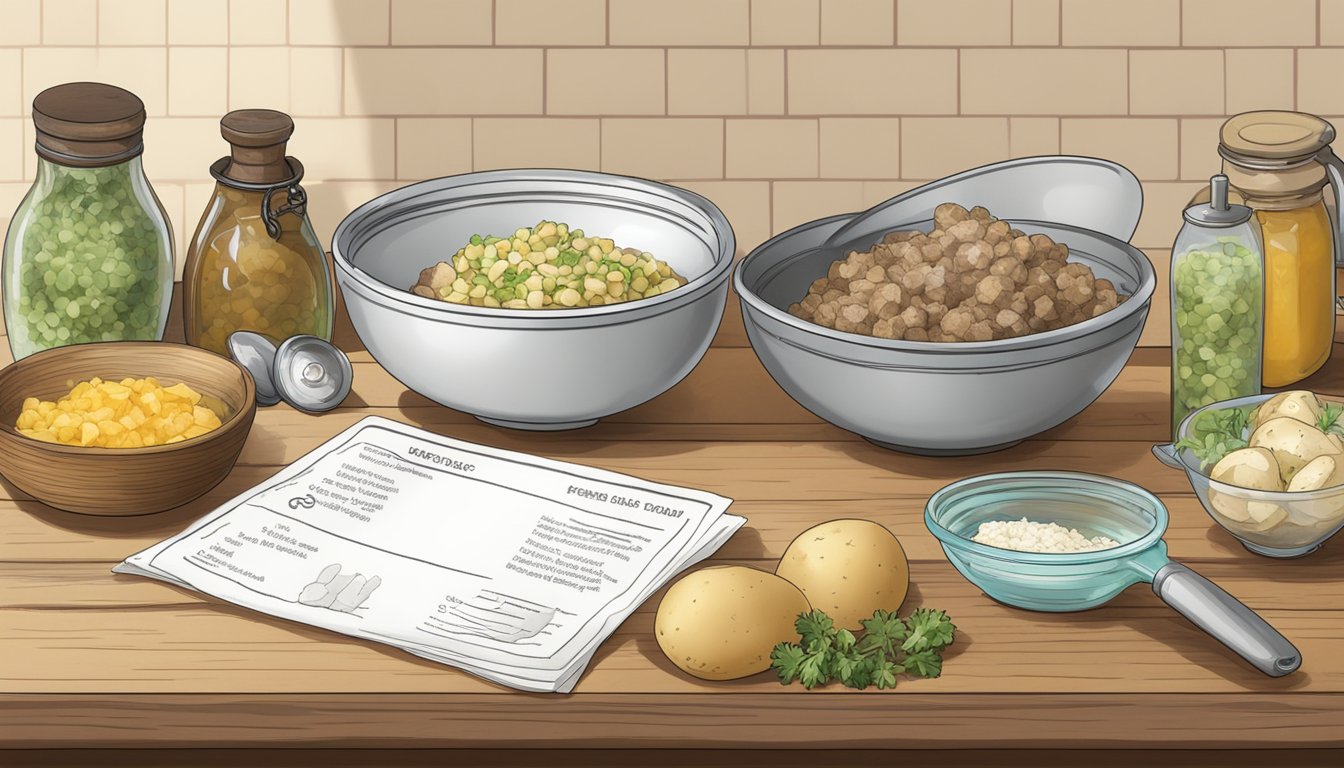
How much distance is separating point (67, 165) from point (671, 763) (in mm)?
913

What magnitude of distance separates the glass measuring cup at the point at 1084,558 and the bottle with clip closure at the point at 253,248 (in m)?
0.79

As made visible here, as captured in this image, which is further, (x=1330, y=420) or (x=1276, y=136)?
(x=1276, y=136)

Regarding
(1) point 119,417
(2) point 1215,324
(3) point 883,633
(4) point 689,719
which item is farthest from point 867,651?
(1) point 119,417

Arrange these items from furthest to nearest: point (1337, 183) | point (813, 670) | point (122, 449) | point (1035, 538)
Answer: point (1337, 183) → point (122, 449) → point (1035, 538) → point (813, 670)

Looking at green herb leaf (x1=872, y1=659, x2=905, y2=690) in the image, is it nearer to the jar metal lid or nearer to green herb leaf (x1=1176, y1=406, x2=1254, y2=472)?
green herb leaf (x1=1176, y1=406, x2=1254, y2=472)

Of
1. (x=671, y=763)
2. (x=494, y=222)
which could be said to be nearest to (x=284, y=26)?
(x=494, y=222)

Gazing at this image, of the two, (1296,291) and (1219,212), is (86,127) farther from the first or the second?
(1296,291)

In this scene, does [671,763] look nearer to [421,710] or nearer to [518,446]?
[421,710]

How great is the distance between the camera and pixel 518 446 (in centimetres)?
154

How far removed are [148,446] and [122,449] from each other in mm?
34

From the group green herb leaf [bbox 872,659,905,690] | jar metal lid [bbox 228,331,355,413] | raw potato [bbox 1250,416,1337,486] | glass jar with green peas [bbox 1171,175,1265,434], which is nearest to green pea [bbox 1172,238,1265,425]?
glass jar with green peas [bbox 1171,175,1265,434]

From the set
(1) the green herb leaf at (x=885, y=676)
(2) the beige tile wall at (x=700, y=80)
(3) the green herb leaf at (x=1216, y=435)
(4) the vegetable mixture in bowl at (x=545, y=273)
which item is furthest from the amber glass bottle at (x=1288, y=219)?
(1) the green herb leaf at (x=885, y=676)

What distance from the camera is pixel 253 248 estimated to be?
5.36ft

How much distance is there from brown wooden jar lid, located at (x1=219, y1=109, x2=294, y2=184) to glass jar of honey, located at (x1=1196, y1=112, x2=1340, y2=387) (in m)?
1.02
